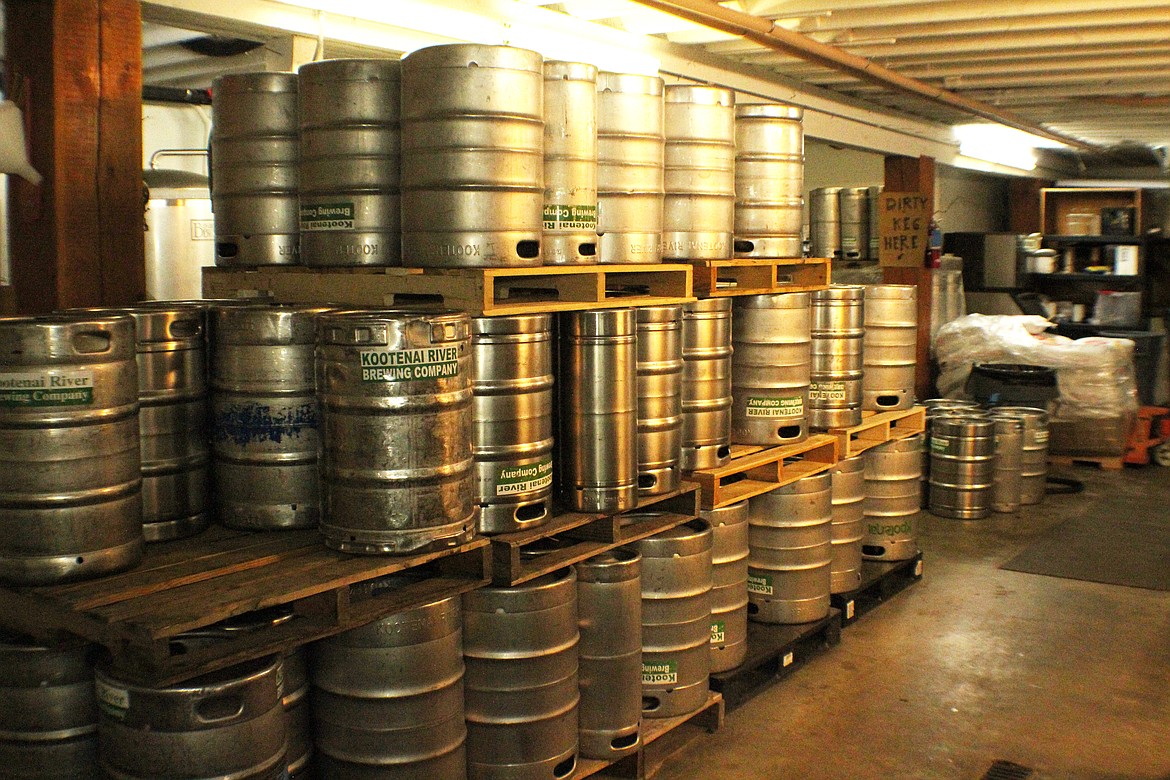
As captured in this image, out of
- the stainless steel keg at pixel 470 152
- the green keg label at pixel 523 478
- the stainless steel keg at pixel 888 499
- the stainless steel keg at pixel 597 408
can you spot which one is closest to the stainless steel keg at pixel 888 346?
the stainless steel keg at pixel 888 499

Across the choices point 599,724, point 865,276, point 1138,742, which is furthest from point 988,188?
point 599,724

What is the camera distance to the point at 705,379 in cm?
472

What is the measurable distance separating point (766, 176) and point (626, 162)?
110cm

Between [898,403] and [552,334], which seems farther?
[898,403]

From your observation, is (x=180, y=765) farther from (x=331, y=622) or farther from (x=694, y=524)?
(x=694, y=524)

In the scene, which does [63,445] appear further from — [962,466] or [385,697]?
[962,466]

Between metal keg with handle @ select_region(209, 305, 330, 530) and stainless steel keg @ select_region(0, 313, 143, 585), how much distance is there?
18.5 inches

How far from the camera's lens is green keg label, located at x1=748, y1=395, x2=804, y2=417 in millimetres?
5250

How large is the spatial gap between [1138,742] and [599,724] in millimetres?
2211

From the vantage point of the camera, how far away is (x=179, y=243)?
5875mm

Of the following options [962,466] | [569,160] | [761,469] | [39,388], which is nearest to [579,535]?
[569,160]

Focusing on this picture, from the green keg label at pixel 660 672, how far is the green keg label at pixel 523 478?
975 millimetres

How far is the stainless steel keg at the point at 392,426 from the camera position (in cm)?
307

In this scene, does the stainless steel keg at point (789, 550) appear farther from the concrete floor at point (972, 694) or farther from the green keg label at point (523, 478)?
the green keg label at point (523, 478)
